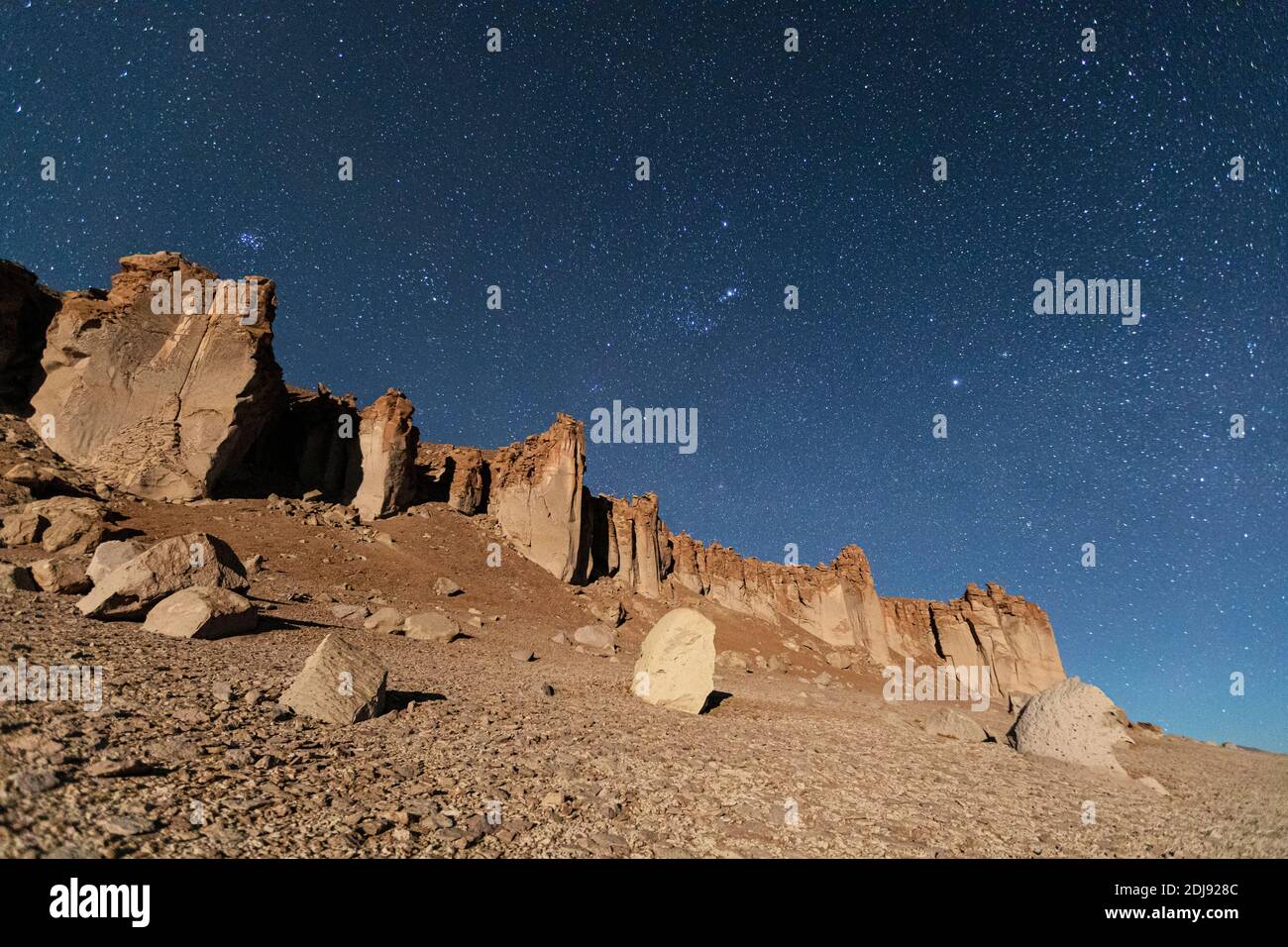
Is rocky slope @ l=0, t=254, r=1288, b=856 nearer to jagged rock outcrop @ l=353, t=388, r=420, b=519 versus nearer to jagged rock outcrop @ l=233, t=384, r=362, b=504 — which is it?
jagged rock outcrop @ l=353, t=388, r=420, b=519

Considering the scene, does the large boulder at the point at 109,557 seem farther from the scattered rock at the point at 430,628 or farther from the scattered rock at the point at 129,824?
the scattered rock at the point at 129,824

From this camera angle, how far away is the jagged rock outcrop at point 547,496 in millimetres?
43312

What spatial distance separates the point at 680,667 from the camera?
1277 centimetres

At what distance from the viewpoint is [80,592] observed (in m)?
10.9

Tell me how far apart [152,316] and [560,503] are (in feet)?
91.1

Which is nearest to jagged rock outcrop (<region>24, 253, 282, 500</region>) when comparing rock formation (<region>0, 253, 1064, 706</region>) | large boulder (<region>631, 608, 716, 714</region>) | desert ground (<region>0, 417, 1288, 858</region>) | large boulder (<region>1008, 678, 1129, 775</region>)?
rock formation (<region>0, 253, 1064, 706</region>)

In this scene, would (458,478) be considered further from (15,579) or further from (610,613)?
(15,579)

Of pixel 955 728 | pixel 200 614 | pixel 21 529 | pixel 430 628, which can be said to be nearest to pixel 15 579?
pixel 200 614

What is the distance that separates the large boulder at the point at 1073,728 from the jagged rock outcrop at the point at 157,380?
3701 cm

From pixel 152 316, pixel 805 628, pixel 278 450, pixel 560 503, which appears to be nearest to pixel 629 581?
pixel 560 503

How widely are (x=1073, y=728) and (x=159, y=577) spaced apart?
20.8m

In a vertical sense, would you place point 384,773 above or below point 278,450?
below
